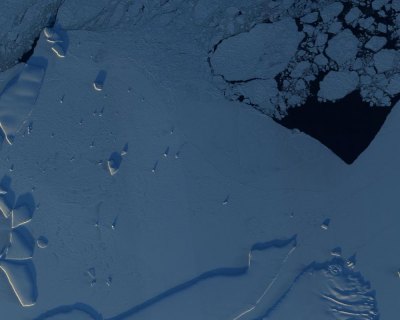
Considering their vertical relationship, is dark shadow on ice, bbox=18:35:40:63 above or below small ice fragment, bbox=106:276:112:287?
above

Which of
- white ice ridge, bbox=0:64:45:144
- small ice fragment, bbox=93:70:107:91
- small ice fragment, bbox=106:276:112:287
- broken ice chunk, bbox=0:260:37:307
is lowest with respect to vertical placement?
broken ice chunk, bbox=0:260:37:307

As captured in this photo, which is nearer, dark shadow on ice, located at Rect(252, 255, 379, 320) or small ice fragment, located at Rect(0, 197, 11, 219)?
dark shadow on ice, located at Rect(252, 255, 379, 320)

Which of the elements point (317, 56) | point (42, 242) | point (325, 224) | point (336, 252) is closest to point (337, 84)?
point (317, 56)

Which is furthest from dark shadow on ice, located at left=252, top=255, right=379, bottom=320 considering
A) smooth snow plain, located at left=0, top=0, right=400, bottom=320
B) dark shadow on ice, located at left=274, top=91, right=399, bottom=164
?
dark shadow on ice, located at left=274, top=91, right=399, bottom=164

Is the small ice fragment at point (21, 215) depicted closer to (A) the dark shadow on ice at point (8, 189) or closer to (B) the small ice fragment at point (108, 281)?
(A) the dark shadow on ice at point (8, 189)

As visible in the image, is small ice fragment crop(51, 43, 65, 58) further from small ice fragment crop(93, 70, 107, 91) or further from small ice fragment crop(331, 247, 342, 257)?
small ice fragment crop(331, 247, 342, 257)

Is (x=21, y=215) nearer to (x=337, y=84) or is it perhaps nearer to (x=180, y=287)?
(x=180, y=287)

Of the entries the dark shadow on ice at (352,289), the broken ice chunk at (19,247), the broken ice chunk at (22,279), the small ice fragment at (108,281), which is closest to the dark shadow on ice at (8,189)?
the broken ice chunk at (19,247)

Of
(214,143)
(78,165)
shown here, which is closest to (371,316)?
(214,143)
